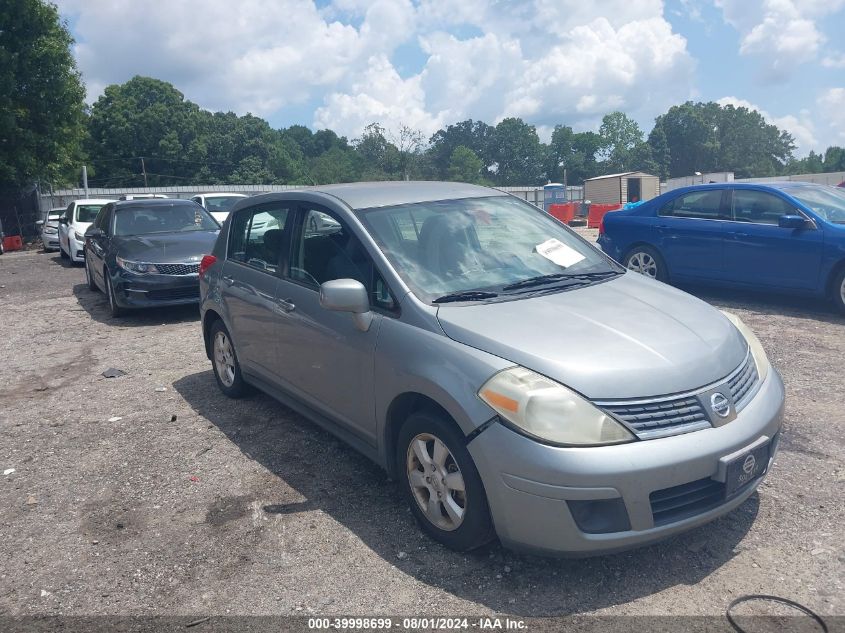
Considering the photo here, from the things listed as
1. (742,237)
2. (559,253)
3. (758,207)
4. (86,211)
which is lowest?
(742,237)

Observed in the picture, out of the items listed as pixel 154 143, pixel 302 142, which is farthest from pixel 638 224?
pixel 302 142

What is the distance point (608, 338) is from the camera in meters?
3.42

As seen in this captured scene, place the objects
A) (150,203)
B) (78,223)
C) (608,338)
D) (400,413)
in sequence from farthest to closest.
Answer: (78,223) < (150,203) < (400,413) < (608,338)

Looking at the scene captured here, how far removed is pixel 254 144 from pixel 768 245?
75.9 meters

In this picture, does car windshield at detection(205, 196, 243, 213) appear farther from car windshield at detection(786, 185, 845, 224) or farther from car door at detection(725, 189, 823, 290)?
car windshield at detection(786, 185, 845, 224)

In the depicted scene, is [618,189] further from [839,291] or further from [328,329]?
[328,329]

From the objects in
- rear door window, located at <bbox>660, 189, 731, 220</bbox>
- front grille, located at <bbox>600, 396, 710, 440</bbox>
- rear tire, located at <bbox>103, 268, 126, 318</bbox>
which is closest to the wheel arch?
front grille, located at <bbox>600, 396, 710, 440</bbox>

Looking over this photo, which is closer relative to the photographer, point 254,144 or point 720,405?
point 720,405

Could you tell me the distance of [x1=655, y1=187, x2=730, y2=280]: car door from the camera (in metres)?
9.28

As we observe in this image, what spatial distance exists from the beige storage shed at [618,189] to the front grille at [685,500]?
4468 centimetres

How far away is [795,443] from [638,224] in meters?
5.90

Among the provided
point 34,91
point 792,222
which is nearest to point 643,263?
point 792,222

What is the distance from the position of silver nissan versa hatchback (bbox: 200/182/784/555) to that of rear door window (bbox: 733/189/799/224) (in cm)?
510

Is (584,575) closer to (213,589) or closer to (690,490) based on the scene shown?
(690,490)
